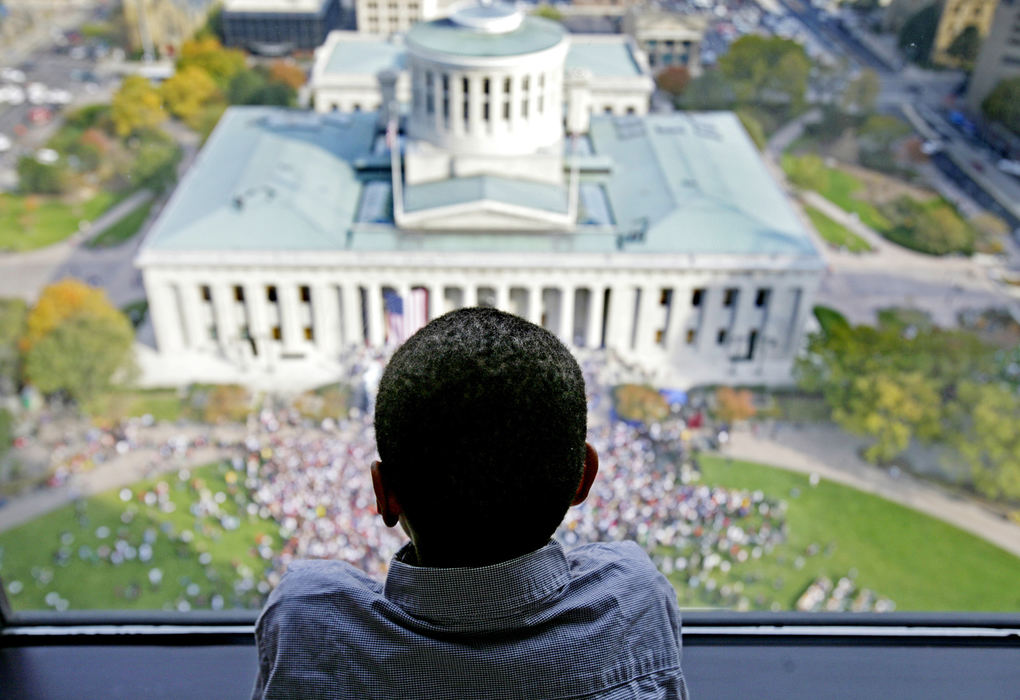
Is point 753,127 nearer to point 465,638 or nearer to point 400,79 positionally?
point 400,79

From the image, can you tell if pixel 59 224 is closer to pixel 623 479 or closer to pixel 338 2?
pixel 338 2

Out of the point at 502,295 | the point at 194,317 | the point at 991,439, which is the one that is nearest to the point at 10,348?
the point at 194,317

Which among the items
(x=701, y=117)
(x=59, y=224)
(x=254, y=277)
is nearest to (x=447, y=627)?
(x=254, y=277)

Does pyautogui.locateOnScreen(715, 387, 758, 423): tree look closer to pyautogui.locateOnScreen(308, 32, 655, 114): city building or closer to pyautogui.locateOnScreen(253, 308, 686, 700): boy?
pyautogui.locateOnScreen(308, 32, 655, 114): city building

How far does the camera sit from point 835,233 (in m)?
41.1

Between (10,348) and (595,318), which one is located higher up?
(10,348)

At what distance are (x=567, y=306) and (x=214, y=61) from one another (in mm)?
27674

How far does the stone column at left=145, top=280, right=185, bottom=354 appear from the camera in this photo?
3042 centimetres

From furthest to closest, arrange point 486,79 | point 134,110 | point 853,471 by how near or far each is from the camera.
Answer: point 134,110 < point 486,79 < point 853,471

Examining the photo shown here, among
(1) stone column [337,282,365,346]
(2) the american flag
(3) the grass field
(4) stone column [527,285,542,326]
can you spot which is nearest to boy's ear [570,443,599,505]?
(3) the grass field

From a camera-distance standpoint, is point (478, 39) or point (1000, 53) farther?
point (478, 39)

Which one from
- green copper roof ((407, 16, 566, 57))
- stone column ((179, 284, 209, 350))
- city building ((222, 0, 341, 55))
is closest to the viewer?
stone column ((179, 284, 209, 350))

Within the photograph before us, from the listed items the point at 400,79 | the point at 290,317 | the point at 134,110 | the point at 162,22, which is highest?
the point at 400,79

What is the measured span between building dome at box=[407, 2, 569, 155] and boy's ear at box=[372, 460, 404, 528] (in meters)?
29.3
